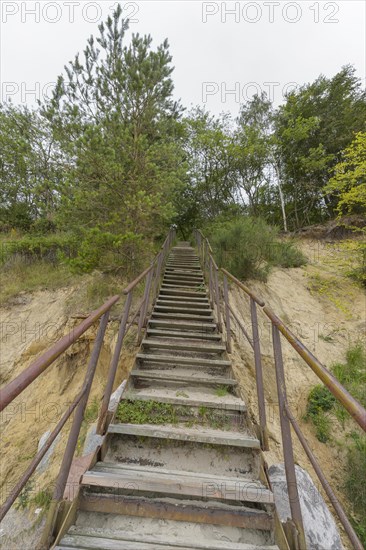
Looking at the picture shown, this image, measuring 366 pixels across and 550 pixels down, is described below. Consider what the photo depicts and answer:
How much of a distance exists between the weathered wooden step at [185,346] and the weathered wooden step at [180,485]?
1.68 metres

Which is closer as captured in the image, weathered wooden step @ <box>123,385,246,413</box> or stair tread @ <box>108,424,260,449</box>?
stair tread @ <box>108,424,260,449</box>

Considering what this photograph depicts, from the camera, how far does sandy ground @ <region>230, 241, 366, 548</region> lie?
356cm

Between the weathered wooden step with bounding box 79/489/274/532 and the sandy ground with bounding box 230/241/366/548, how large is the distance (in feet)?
6.22

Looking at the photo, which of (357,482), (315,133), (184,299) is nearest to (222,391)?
(357,482)

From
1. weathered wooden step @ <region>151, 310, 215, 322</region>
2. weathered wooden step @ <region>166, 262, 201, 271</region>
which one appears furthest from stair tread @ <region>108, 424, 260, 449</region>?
weathered wooden step @ <region>166, 262, 201, 271</region>

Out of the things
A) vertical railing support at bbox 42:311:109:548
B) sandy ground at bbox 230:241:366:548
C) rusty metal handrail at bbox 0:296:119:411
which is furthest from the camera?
sandy ground at bbox 230:241:366:548

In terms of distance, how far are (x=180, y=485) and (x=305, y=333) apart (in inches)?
200

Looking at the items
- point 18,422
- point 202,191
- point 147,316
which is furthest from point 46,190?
point 202,191

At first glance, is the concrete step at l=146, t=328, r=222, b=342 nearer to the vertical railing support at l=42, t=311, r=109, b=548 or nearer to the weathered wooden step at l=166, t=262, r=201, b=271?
the vertical railing support at l=42, t=311, r=109, b=548

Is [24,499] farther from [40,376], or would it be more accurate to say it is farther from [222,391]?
[222,391]

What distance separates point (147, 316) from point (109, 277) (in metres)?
2.08

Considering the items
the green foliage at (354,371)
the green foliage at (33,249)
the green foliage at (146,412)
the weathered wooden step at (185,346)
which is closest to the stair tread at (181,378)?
the green foliage at (146,412)

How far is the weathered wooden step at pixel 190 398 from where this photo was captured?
94.2 inches

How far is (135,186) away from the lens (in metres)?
4.83
